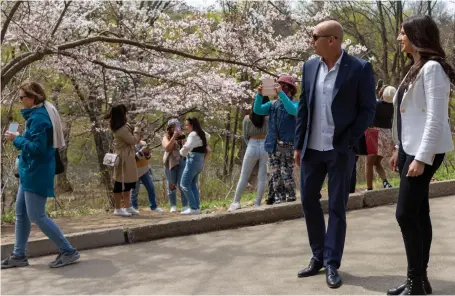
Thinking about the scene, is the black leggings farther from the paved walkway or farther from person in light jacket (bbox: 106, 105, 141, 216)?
person in light jacket (bbox: 106, 105, 141, 216)

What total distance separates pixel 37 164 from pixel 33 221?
52 centimetres

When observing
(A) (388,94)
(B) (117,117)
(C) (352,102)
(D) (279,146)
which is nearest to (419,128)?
(C) (352,102)

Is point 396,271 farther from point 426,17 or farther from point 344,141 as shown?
point 426,17

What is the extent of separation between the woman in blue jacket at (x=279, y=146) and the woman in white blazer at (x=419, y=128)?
129 inches

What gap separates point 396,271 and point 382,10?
19.4 m

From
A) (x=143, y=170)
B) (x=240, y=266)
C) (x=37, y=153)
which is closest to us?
(x=240, y=266)

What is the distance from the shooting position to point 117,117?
322 inches

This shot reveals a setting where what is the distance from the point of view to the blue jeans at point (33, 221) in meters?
5.23

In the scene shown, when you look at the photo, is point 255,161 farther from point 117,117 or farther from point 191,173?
point 117,117

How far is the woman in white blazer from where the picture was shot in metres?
3.47

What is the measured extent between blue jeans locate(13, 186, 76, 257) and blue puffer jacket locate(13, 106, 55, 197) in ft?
0.29

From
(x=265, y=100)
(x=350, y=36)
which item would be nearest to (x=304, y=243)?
(x=265, y=100)

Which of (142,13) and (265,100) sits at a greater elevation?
(142,13)

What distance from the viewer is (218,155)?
84.8ft
